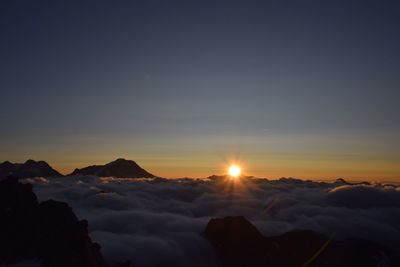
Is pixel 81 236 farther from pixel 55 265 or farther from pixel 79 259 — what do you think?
pixel 55 265

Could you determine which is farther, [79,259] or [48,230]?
[48,230]

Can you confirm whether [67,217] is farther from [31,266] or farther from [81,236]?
[31,266]

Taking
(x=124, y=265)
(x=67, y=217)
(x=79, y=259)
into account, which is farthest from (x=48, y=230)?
(x=124, y=265)

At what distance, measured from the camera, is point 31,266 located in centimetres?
19962

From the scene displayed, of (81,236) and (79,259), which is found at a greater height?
(81,236)

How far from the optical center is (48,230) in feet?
648

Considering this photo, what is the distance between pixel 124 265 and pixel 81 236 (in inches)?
1124

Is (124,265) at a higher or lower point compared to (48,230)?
lower

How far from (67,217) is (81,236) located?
15467mm

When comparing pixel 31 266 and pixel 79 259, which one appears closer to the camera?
pixel 79 259

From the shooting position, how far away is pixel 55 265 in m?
190

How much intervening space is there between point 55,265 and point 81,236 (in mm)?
23780

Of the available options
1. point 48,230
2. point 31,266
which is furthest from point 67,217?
point 31,266

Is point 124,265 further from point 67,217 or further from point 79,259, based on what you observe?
point 67,217
